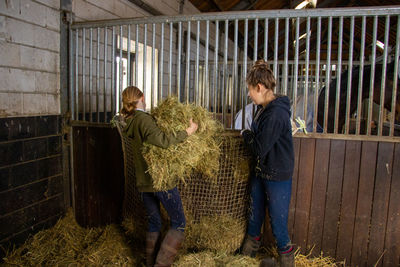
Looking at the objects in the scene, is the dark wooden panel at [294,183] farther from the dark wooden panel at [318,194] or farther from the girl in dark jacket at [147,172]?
the girl in dark jacket at [147,172]

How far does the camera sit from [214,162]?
2.04 m

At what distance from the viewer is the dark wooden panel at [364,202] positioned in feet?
6.86

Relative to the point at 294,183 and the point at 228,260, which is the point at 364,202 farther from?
the point at 228,260

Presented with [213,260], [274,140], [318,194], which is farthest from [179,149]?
[318,194]

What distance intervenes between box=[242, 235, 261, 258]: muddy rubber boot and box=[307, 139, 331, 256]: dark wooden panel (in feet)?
1.50

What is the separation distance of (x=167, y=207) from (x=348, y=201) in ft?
4.43

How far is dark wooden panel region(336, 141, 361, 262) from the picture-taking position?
83.5 inches

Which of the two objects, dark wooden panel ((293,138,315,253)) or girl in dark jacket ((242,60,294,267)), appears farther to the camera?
dark wooden panel ((293,138,315,253))

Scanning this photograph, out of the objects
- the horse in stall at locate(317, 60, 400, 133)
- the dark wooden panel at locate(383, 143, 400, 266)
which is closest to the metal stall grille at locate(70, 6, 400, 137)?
the horse in stall at locate(317, 60, 400, 133)

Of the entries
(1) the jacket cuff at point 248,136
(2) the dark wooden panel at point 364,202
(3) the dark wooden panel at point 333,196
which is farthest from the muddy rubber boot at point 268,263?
(1) the jacket cuff at point 248,136

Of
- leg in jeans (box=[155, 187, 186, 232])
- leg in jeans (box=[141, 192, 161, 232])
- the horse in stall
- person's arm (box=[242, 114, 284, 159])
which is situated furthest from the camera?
the horse in stall

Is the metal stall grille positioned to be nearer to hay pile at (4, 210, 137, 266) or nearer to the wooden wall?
the wooden wall

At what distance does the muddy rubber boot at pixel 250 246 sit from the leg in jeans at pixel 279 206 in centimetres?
25

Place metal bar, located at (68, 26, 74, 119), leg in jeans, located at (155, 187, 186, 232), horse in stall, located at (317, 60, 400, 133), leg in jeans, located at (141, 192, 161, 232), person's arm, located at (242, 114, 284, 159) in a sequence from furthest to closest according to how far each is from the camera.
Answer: metal bar, located at (68, 26, 74, 119) < horse in stall, located at (317, 60, 400, 133) < leg in jeans, located at (141, 192, 161, 232) < leg in jeans, located at (155, 187, 186, 232) < person's arm, located at (242, 114, 284, 159)
